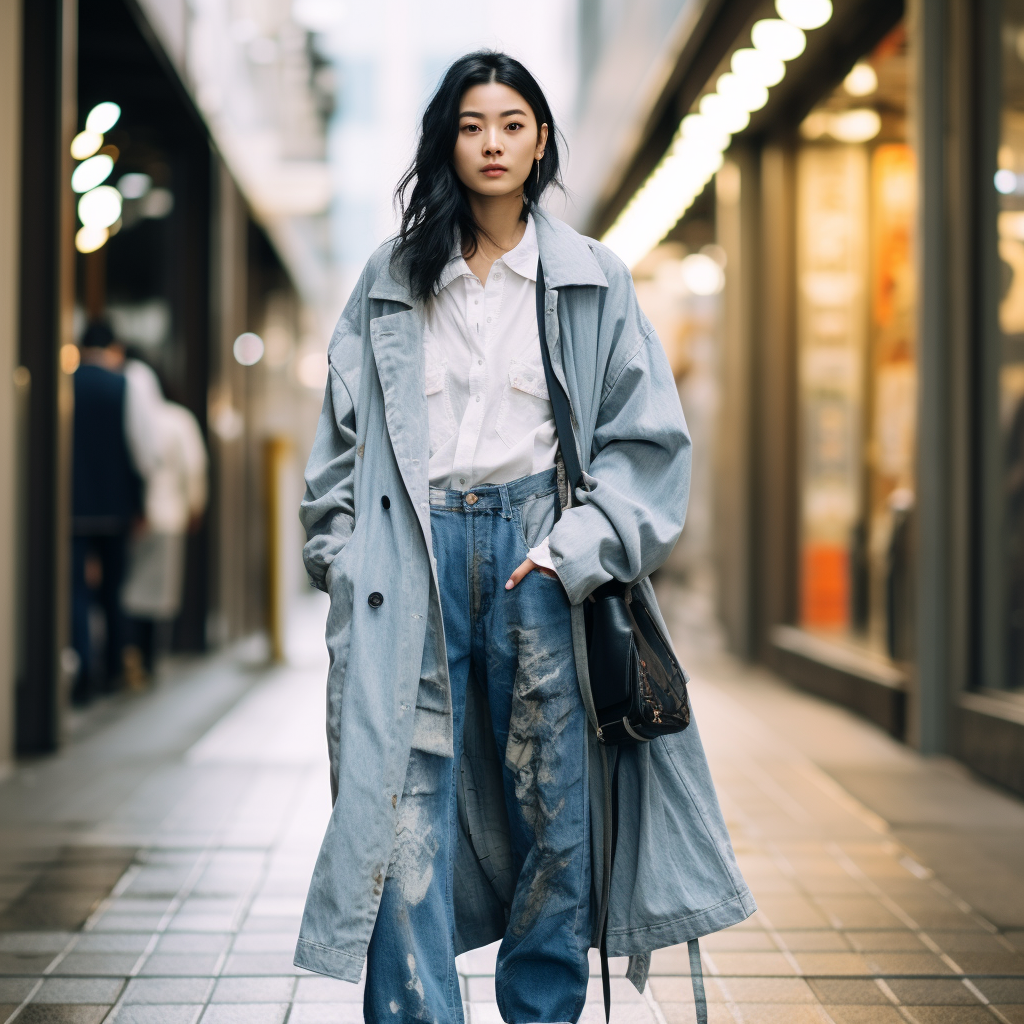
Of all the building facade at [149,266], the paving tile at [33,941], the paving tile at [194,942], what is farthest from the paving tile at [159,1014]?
the building facade at [149,266]

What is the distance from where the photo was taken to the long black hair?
2.44m

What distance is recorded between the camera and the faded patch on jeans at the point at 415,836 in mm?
2326

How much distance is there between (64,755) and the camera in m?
5.71

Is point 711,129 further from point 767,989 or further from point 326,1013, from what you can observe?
point 326,1013

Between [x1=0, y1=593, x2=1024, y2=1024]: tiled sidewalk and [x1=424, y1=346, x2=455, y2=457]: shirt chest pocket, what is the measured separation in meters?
1.30

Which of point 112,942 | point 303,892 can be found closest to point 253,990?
point 112,942

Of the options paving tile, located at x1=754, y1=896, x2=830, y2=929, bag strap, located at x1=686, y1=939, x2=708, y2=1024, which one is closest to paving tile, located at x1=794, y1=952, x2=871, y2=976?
paving tile, located at x1=754, y1=896, x2=830, y2=929

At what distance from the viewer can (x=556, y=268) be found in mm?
2443

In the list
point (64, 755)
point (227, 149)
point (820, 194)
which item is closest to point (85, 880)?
point (64, 755)

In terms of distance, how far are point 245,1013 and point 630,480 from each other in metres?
1.44

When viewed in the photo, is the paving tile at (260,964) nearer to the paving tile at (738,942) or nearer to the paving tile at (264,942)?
the paving tile at (264,942)

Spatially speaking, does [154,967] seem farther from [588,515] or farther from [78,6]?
[78,6]

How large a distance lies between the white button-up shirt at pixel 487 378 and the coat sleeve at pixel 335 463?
15 cm

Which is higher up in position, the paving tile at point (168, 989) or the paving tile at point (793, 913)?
the paving tile at point (793, 913)
